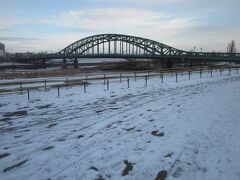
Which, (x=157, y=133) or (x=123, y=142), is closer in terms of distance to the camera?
(x=123, y=142)

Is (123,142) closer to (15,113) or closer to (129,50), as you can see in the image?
(15,113)

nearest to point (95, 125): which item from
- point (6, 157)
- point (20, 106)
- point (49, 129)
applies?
point (49, 129)

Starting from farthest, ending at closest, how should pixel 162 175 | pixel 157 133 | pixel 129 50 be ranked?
pixel 129 50 → pixel 157 133 → pixel 162 175

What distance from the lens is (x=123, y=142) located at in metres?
8.53

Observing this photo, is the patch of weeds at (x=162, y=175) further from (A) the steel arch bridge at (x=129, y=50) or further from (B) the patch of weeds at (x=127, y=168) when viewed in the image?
(A) the steel arch bridge at (x=129, y=50)

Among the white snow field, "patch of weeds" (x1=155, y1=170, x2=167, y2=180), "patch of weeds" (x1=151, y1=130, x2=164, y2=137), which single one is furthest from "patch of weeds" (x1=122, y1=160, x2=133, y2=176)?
"patch of weeds" (x1=151, y1=130, x2=164, y2=137)

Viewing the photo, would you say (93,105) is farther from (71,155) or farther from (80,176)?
(80,176)

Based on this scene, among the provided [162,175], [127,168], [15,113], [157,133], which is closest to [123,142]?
[157,133]

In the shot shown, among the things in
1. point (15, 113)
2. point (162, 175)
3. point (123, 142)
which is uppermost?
point (15, 113)

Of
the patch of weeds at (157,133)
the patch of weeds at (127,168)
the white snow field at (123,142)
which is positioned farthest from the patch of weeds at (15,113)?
the patch of weeds at (127,168)

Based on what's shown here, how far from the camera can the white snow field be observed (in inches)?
256

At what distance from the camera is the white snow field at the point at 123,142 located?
6508 millimetres

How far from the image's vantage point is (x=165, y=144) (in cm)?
827

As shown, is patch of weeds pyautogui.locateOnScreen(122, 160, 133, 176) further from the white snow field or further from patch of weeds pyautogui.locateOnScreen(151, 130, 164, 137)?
patch of weeds pyautogui.locateOnScreen(151, 130, 164, 137)
